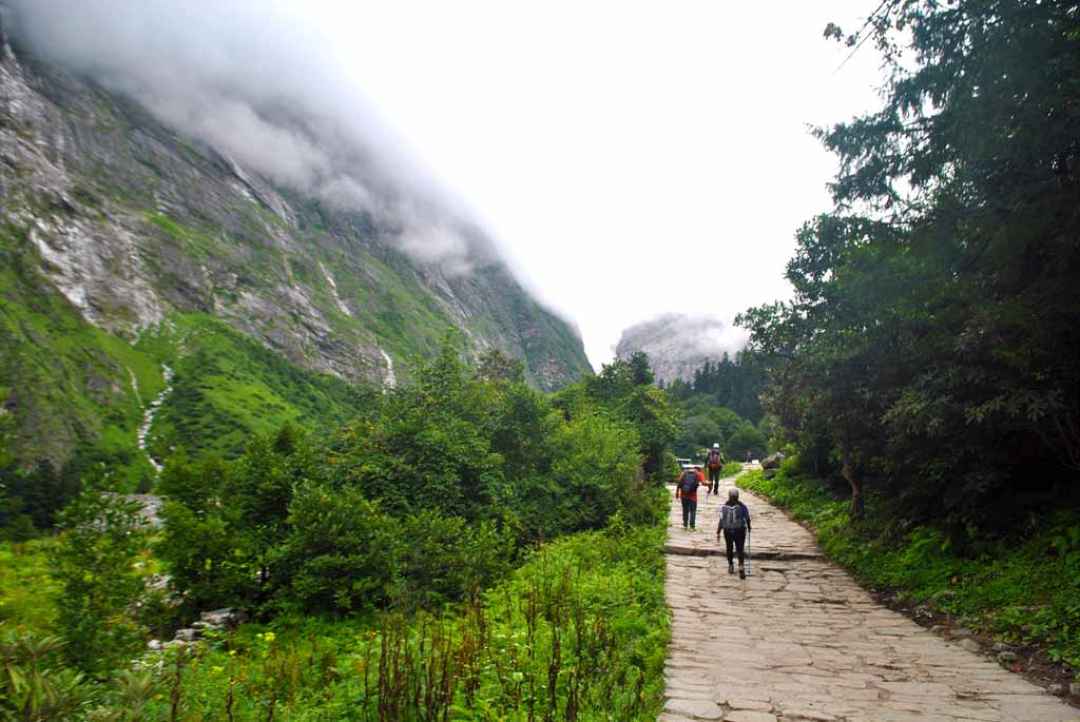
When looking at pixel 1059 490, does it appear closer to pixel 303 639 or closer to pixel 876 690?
pixel 876 690

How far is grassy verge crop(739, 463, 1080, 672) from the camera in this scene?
6555mm

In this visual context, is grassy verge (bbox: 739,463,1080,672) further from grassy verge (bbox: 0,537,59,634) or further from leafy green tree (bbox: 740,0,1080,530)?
grassy verge (bbox: 0,537,59,634)

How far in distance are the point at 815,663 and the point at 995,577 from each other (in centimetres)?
363

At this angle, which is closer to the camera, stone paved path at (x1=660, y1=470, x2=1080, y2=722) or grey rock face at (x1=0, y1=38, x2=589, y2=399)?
stone paved path at (x1=660, y1=470, x2=1080, y2=722)

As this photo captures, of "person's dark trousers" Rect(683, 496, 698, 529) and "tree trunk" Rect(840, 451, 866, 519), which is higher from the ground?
"tree trunk" Rect(840, 451, 866, 519)

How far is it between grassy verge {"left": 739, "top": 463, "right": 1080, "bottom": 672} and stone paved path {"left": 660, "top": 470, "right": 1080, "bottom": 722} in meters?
0.54

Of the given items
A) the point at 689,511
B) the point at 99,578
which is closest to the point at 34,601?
the point at 99,578

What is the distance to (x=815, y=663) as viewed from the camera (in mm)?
6367

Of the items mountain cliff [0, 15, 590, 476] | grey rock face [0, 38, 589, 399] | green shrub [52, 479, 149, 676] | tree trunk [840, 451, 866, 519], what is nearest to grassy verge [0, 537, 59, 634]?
green shrub [52, 479, 149, 676]

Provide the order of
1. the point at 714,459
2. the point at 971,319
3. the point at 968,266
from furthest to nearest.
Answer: the point at 714,459, the point at 968,266, the point at 971,319

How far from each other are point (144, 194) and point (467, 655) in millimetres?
174417

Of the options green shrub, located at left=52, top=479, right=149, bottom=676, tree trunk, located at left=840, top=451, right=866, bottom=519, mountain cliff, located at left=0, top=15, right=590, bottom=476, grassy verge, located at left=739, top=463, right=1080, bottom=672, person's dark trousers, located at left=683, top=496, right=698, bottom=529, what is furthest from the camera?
mountain cliff, located at left=0, top=15, right=590, bottom=476

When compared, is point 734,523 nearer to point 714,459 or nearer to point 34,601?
point 34,601

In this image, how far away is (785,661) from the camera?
6422mm
